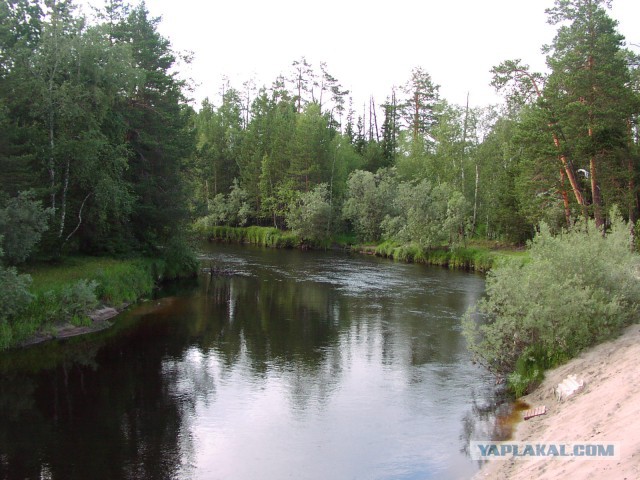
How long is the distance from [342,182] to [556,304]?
5331 centimetres

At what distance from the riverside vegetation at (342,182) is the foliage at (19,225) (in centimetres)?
5

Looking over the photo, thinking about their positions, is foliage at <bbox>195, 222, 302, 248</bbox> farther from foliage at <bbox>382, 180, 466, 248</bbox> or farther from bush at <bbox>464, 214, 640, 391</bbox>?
bush at <bbox>464, 214, 640, 391</bbox>

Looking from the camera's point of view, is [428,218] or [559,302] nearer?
[559,302]

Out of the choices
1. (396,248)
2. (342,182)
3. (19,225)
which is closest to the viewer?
(19,225)

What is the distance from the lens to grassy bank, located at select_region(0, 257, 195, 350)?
19484 mm

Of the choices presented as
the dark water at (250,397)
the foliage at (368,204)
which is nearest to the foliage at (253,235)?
the foliage at (368,204)

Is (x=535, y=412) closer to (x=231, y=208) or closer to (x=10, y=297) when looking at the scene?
(x=10, y=297)

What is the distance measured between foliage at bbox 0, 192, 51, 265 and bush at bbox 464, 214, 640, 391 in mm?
16124

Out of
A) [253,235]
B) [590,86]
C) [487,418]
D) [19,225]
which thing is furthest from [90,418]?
[253,235]

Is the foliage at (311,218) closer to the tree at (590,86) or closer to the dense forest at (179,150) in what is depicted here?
the dense forest at (179,150)

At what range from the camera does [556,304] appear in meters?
14.7

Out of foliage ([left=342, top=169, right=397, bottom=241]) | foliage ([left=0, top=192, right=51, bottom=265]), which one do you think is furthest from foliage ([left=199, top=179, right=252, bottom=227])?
foliage ([left=0, top=192, right=51, bottom=265])

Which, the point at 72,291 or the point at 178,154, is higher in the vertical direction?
the point at 178,154

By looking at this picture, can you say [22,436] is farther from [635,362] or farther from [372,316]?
[372,316]
